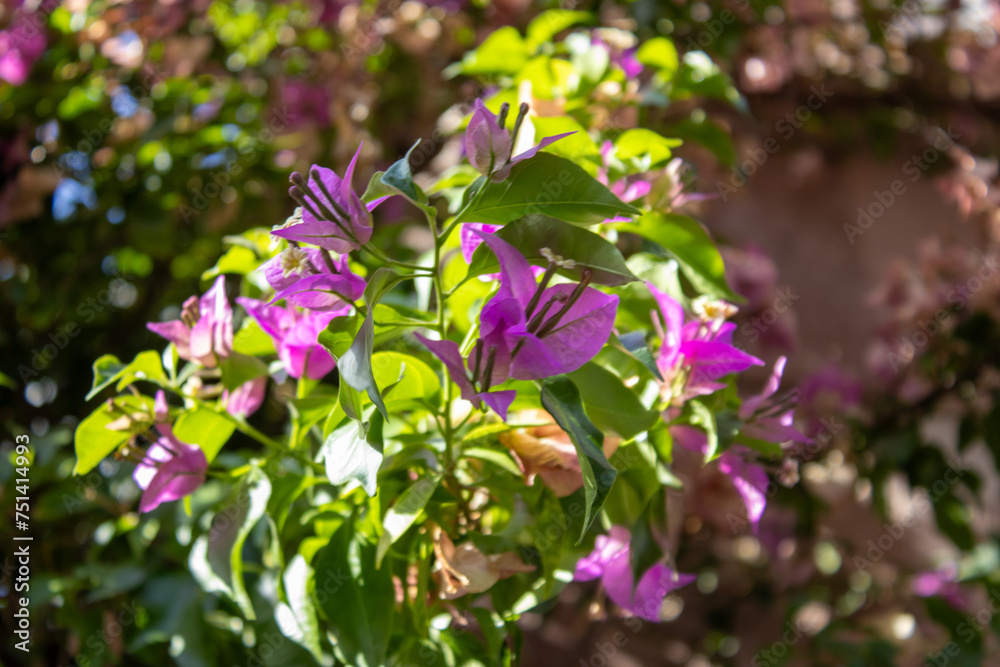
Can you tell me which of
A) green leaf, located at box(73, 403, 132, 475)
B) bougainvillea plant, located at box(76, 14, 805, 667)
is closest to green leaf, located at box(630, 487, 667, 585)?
bougainvillea plant, located at box(76, 14, 805, 667)

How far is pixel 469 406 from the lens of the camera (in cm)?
43

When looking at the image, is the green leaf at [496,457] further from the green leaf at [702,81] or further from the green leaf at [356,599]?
the green leaf at [702,81]

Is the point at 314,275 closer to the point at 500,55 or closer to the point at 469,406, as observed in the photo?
the point at 469,406

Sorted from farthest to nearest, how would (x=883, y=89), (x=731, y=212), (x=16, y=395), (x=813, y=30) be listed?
(x=731, y=212), (x=883, y=89), (x=813, y=30), (x=16, y=395)

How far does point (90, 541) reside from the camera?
82cm

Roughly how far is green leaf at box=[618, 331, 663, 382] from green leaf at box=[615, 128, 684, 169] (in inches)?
6.7

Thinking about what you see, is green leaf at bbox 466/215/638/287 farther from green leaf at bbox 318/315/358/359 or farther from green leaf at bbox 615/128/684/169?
green leaf at bbox 615/128/684/169

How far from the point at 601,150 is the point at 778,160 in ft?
4.04

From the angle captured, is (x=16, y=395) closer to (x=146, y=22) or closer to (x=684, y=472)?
(x=146, y=22)

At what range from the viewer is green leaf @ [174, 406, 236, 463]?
0.46m

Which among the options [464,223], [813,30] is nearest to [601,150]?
[464,223]

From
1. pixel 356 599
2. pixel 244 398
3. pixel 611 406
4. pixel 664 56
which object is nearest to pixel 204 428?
pixel 244 398

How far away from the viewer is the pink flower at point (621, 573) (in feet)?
1.53

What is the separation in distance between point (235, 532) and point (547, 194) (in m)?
0.29
